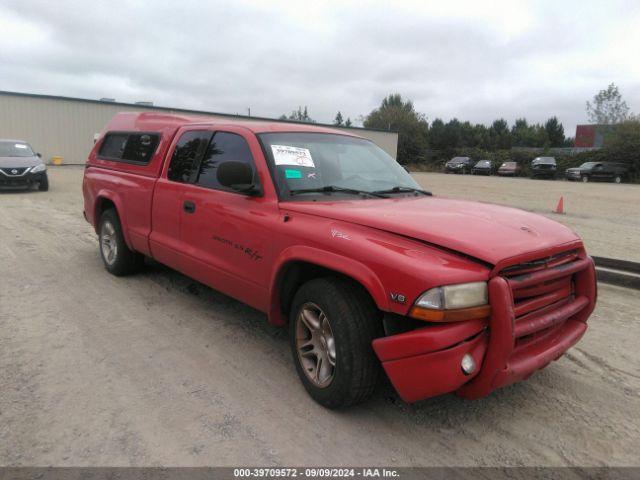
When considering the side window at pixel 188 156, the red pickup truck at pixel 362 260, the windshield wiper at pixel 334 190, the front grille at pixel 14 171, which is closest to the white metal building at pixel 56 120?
the front grille at pixel 14 171

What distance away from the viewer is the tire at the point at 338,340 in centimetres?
275

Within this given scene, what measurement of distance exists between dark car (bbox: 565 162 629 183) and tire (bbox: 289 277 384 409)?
3709 cm

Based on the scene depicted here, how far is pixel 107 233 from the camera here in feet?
19.2

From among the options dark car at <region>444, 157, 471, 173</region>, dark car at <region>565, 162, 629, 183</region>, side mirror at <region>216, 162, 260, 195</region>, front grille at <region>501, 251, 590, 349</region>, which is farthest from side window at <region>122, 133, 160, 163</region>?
dark car at <region>444, 157, 471, 173</region>

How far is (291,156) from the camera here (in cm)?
376

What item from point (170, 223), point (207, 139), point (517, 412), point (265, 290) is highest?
point (207, 139)

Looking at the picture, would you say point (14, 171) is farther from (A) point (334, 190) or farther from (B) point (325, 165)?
(A) point (334, 190)

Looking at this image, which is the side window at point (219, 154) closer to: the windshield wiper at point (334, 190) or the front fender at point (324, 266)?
the windshield wiper at point (334, 190)

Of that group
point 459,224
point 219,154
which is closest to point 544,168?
point 219,154

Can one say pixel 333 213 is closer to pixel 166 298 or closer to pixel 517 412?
pixel 517 412

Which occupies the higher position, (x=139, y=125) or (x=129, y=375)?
(x=139, y=125)

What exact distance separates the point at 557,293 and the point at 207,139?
307 cm

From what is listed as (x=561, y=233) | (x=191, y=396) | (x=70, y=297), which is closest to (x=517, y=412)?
(x=561, y=233)

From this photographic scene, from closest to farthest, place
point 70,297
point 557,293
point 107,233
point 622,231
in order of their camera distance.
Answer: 1. point 557,293
2. point 70,297
3. point 107,233
4. point 622,231
